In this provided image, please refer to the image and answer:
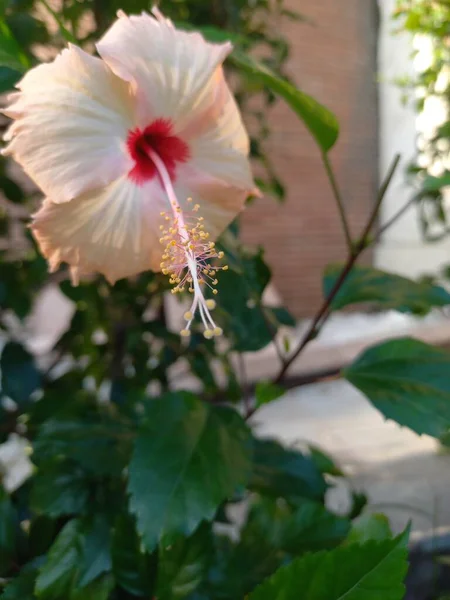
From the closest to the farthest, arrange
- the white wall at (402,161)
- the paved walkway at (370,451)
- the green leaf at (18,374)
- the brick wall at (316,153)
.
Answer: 1. the green leaf at (18,374)
2. the paved walkway at (370,451)
3. the white wall at (402,161)
4. the brick wall at (316,153)

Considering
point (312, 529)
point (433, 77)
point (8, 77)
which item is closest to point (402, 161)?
point (433, 77)

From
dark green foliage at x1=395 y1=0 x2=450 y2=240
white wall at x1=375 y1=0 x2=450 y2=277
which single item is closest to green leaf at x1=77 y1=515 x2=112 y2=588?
dark green foliage at x1=395 y1=0 x2=450 y2=240

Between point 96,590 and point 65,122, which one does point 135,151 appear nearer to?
point 65,122

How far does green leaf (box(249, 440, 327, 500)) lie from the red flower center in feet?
1.06

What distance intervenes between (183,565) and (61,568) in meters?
0.10

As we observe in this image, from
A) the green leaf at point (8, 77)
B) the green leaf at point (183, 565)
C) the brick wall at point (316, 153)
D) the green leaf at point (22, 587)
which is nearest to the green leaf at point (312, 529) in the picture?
the green leaf at point (183, 565)

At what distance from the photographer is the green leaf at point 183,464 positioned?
0.34m

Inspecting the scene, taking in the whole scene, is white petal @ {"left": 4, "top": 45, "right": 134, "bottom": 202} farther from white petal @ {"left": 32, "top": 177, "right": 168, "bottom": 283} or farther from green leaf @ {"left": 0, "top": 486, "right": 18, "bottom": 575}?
green leaf @ {"left": 0, "top": 486, "right": 18, "bottom": 575}

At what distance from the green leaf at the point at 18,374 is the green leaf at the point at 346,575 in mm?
406

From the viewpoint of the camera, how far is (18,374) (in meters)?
0.58

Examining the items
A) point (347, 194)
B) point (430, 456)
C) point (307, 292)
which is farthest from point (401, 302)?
point (307, 292)

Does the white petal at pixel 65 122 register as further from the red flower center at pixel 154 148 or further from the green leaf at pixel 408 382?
the green leaf at pixel 408 382

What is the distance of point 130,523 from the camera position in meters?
0.42

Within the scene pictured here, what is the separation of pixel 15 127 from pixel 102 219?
7cm
